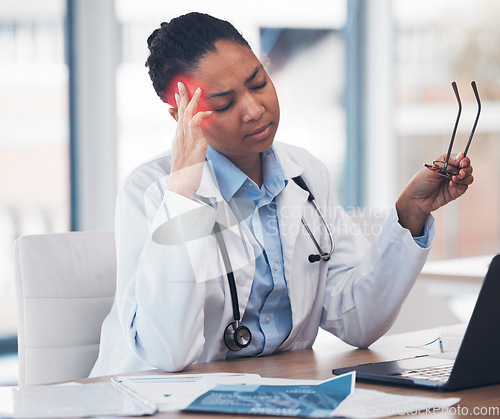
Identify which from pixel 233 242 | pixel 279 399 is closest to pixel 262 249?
pixel 233 242

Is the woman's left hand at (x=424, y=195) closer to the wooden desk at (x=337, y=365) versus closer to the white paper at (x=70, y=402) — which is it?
the wooden desk at (x=337, y=365)

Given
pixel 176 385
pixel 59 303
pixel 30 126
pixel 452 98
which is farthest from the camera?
pixel 452 98

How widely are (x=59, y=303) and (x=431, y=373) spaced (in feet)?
2.46

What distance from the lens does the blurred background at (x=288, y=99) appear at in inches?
122

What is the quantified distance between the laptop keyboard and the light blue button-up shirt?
0.35m

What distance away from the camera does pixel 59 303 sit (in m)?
1.38

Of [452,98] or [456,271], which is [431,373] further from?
[452,98]

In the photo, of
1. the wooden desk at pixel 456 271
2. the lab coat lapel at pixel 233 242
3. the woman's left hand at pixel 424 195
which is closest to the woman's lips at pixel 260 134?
the lab coat lapel at pixel 233 242

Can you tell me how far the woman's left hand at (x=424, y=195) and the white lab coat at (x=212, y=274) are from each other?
27 mm

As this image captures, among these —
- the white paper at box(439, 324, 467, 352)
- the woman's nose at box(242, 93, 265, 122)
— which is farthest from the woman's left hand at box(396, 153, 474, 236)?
the woman's nose at box(242, 93, 265, 122)

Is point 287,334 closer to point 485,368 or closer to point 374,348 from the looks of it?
point 374,348

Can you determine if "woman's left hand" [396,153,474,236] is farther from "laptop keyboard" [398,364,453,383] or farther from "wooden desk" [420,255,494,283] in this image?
"wooden desk" [420,255,494,283]

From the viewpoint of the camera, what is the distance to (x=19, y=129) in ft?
10.2

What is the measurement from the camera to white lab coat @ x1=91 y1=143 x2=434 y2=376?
1159 millimetres
